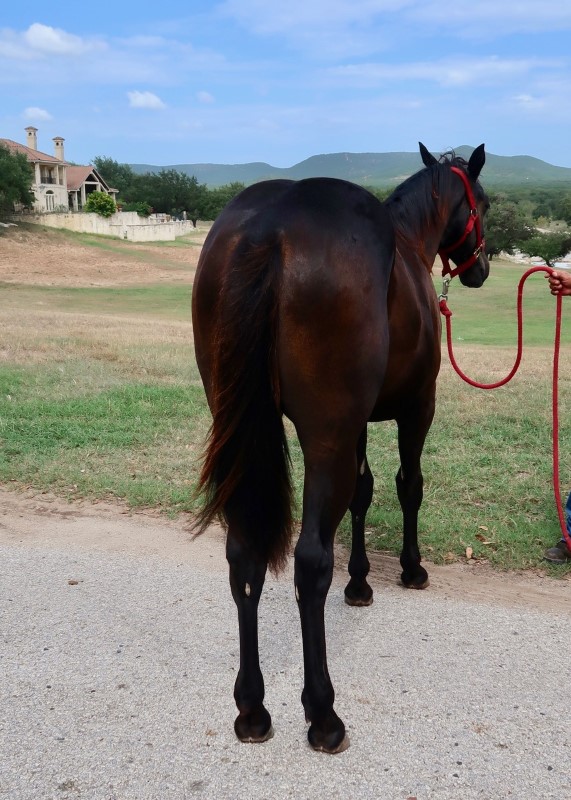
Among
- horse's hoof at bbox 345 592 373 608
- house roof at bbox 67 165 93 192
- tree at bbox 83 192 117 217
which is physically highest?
house roof at bbox 67 165 93 192

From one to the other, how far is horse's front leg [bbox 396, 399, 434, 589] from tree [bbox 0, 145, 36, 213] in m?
50.5

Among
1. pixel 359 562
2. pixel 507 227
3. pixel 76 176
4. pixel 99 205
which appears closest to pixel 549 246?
pixel 507 227

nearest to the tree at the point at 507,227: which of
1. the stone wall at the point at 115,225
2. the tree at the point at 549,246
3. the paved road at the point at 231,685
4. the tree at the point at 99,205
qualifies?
the tree at the point at 549,246

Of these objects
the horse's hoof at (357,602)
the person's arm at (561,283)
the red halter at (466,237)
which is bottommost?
the horse's hoof at (357,602)

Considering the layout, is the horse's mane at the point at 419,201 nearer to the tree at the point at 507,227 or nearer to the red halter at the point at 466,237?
the red halter at the point at 466,237

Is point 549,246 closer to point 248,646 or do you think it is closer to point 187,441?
point 187,441

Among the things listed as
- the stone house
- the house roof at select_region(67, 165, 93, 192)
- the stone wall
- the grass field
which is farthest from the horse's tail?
the house roof at select_region(67, 165, 93, 192)

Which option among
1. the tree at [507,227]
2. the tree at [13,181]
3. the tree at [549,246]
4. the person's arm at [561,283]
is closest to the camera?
the person's arm at [561,283]

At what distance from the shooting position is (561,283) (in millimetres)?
4199

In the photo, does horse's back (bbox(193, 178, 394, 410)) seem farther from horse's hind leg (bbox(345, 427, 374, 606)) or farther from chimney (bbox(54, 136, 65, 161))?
chimney (bbox(54, 136, 65, 161))

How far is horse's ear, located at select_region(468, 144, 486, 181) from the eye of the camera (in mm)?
4066

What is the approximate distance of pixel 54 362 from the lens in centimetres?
1052

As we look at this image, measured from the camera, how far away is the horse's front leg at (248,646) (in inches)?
111

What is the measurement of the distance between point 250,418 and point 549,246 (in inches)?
2877
